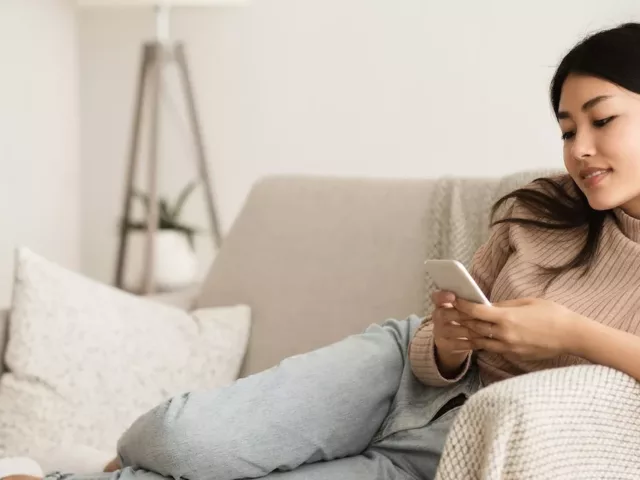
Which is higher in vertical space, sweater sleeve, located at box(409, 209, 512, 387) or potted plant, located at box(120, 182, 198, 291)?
sweater sleeve, located at box(409, 209, 512, 387)

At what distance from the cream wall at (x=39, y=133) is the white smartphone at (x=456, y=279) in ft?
7.06

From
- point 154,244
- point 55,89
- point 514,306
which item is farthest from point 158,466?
point 55,89

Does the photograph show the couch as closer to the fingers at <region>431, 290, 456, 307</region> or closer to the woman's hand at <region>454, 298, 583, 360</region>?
the fingers at <region>431, 290, 456, 307</region>

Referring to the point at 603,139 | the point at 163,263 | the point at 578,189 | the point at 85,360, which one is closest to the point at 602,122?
the point at 603,139

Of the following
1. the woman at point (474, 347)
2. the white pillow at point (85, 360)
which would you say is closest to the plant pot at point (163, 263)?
the white pillow at point (85, 360)

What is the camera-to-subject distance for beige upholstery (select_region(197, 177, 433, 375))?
1912mm

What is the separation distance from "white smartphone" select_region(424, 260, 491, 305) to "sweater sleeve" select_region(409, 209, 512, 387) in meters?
0.19

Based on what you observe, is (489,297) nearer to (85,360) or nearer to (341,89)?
(85,360)

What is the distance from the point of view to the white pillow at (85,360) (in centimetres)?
176

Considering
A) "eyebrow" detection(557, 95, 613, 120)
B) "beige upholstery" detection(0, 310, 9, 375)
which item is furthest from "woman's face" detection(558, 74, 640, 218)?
"beige upholstery" detection(0, 310, 9, 375)

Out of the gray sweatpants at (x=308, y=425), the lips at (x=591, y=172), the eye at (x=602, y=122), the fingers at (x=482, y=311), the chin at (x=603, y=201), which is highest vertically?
the eye at (x=602, y=122)

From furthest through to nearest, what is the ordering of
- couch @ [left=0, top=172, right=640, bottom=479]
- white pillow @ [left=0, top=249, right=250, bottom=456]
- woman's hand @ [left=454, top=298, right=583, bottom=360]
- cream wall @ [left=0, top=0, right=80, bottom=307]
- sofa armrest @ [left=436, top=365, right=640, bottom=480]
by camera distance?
cream wall @ [left=0, top=0, right=80, bottom=307] → couch @ [left=0, top=172, right=640, bottom=479] → white pillow @ [left=0, top=249, right=250, bottom=456] → woman's hand @ [left=454, top=298, right=583, bottom=360] → sofa armrest @ [left=436, top=365, right=640, bottom=480]

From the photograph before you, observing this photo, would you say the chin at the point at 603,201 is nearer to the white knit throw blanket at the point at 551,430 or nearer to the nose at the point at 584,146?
the nose at the point at 584,146

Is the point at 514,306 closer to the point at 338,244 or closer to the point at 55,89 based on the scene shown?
the point at 338,244
